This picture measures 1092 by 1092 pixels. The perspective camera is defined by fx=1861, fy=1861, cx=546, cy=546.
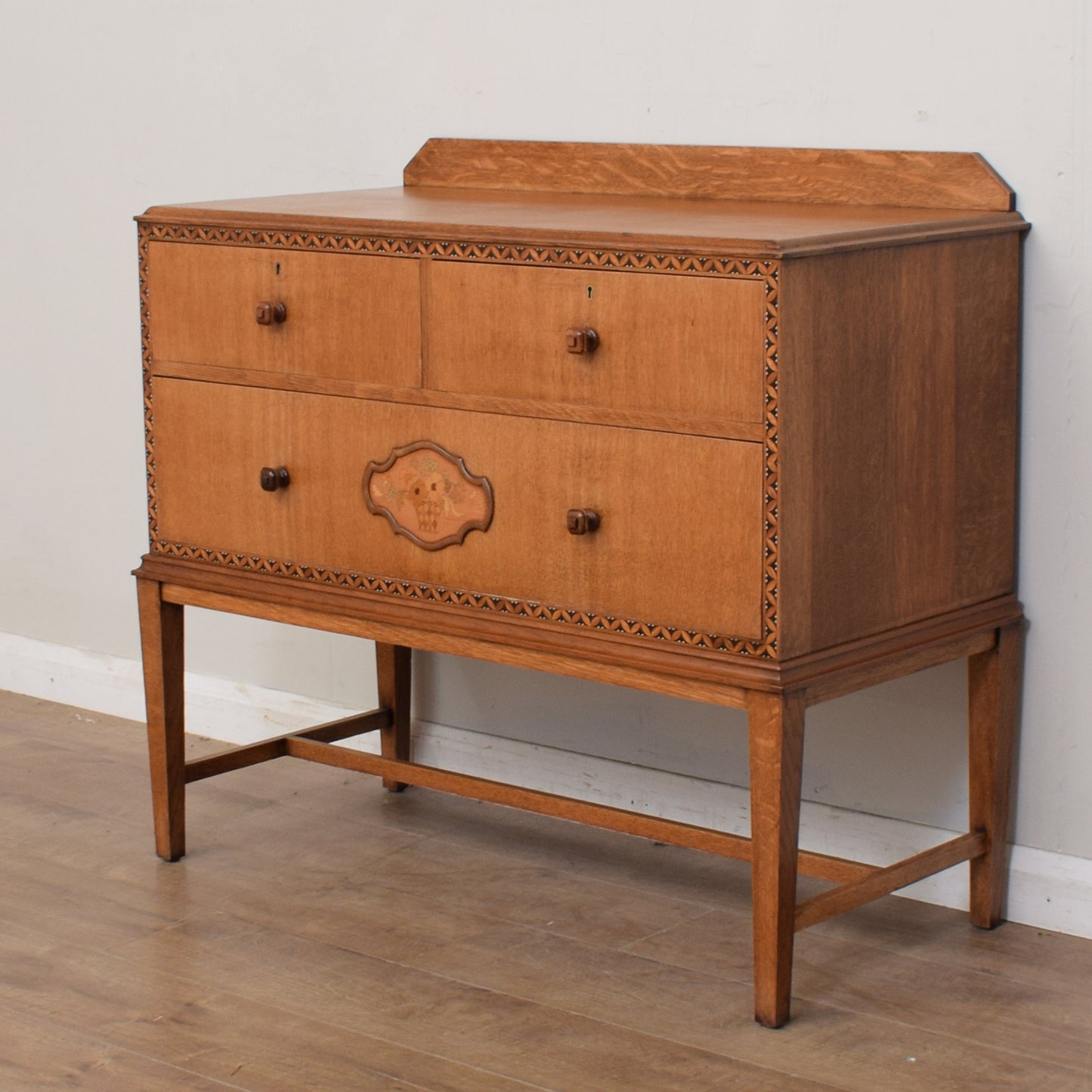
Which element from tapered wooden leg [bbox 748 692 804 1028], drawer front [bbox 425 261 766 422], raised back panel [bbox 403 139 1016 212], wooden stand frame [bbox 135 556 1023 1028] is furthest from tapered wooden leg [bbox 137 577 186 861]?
tapered wooden leg [bbox 748 692 804 1028]

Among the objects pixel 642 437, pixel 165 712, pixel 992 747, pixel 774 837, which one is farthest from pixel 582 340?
pixel 165 712

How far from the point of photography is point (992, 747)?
2734 mm

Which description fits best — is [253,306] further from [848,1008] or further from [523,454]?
[848,1008]

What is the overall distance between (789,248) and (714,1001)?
105 cm

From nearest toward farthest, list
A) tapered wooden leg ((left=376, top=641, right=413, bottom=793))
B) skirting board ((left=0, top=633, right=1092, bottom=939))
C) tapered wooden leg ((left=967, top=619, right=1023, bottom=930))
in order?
tapered wooden leg ((left=967, top=619, right=1023, bottom=930)) < skirting board ((left=0, top=633, right=1092, bottom=939)) < tapered wooden leg ((left=376, top=641, right=413, bottom=793))

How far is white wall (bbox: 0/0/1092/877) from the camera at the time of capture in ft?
8.79

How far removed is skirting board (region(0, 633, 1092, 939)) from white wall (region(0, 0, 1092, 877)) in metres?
0.03

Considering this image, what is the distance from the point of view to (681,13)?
2971 millimetres

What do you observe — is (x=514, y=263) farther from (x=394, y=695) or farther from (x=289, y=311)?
(x=394, y=695)

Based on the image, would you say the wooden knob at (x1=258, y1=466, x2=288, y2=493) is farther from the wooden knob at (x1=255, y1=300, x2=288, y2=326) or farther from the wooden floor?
the wooden floor

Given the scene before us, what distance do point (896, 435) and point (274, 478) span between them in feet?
3.11

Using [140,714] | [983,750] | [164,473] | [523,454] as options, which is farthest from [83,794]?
[983,750]

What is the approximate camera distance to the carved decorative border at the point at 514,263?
229 cm

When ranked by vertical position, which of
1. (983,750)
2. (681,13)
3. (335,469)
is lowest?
(983,750)
